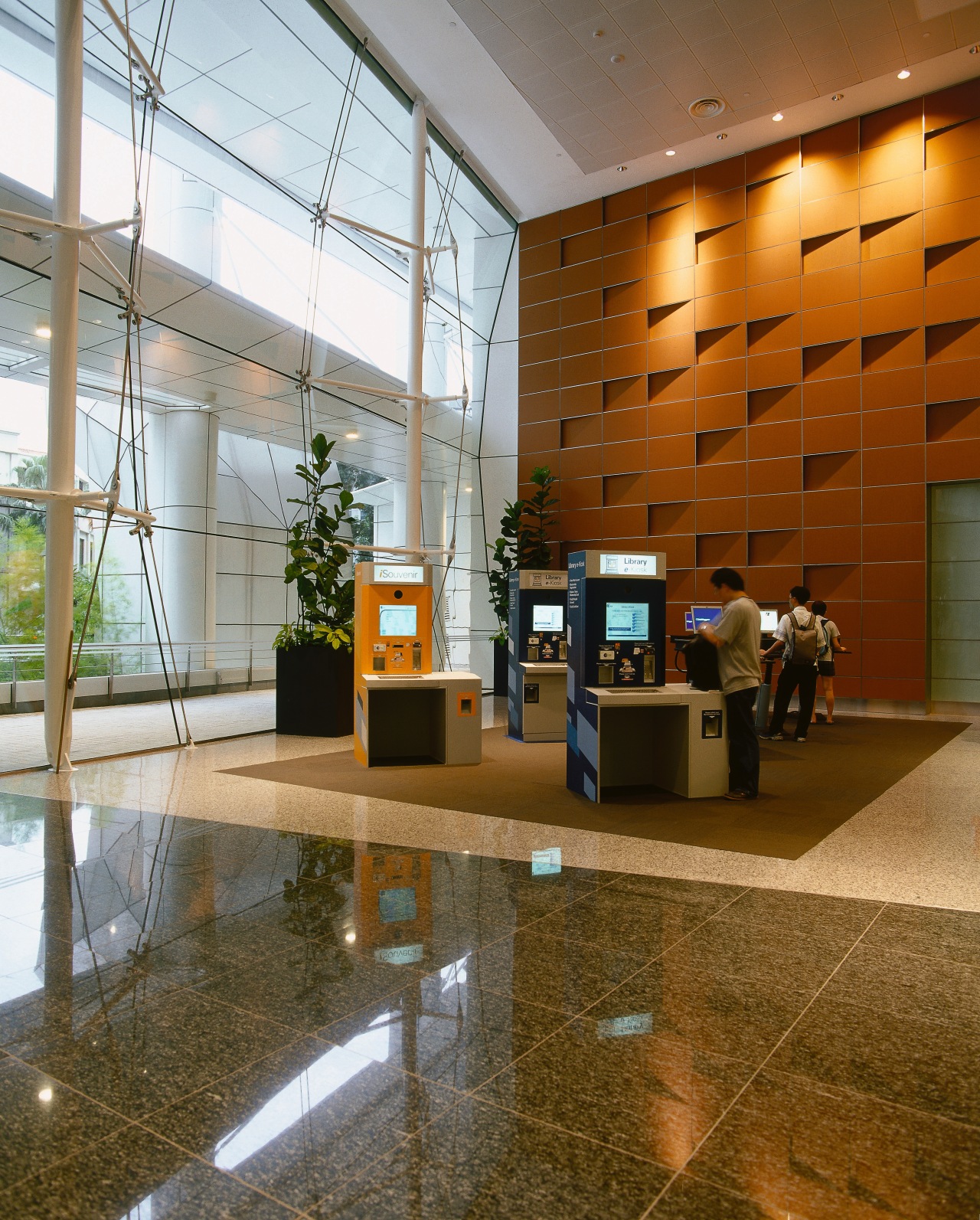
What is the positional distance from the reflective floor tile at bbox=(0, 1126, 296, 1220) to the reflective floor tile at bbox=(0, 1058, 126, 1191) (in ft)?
0.16

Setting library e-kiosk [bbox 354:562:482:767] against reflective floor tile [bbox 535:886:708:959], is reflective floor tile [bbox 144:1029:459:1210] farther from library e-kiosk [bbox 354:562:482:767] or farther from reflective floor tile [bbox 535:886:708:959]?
library e-kiosk [bbox 354:562:482:767]

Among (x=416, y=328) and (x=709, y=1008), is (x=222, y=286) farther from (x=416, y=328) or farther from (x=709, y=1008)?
(x=709, y=1008)

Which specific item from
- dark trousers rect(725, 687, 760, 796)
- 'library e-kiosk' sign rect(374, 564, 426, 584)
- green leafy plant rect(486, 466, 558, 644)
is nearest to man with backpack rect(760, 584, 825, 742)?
dark trousers rect(725, 687, 760, 796)

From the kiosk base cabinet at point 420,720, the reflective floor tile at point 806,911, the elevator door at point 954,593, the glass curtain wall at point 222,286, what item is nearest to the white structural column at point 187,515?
the glass curtain wall at point 222,286

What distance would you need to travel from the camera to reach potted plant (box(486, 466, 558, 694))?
46.3ft

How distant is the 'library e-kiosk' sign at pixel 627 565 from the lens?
6.51 m

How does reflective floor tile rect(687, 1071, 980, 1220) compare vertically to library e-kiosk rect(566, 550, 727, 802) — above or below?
below

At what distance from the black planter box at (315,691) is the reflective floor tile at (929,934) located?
670 centimetres

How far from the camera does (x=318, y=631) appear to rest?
938cm

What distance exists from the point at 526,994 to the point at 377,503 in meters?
9.41

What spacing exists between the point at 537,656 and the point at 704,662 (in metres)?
3.69

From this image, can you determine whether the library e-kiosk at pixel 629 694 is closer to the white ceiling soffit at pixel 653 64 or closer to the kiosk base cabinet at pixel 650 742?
the kiosk base cabinet at pixel 650 742

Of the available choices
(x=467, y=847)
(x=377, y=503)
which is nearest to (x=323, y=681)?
(x=377, y=503)

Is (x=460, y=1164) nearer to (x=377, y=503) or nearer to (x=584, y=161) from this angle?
(x=377, y=503)
